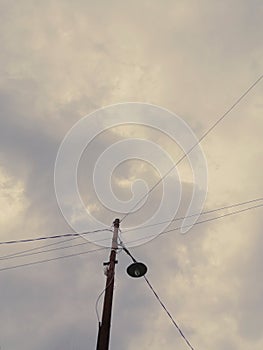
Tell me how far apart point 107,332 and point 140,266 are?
208 cm

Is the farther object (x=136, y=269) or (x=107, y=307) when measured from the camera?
(x=136, y=269)

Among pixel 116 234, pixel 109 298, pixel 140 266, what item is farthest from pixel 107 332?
pixel 116 234

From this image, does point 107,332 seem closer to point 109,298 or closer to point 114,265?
point 109,298

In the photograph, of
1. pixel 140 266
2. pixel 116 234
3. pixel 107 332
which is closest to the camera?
pixel 107 332

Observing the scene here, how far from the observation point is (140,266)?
43.7 feet

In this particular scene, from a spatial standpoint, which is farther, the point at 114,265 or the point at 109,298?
the point at 114,265

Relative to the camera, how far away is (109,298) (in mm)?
12977

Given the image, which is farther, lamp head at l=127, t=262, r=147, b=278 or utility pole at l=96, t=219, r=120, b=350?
lamp head at l=127, t=262, r=147, b=278

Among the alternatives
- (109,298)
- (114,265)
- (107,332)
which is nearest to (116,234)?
(114,265)

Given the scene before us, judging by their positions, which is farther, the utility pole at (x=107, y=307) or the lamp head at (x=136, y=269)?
the lamp head at (x=136, y=269)

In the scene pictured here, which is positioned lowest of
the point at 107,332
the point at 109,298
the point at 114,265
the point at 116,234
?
the point at 107,332

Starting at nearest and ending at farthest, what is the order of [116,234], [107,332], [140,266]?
[107,332] < [140,266] < [116,234]

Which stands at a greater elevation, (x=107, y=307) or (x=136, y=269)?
(x=136, y=269)

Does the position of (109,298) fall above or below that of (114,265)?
below
